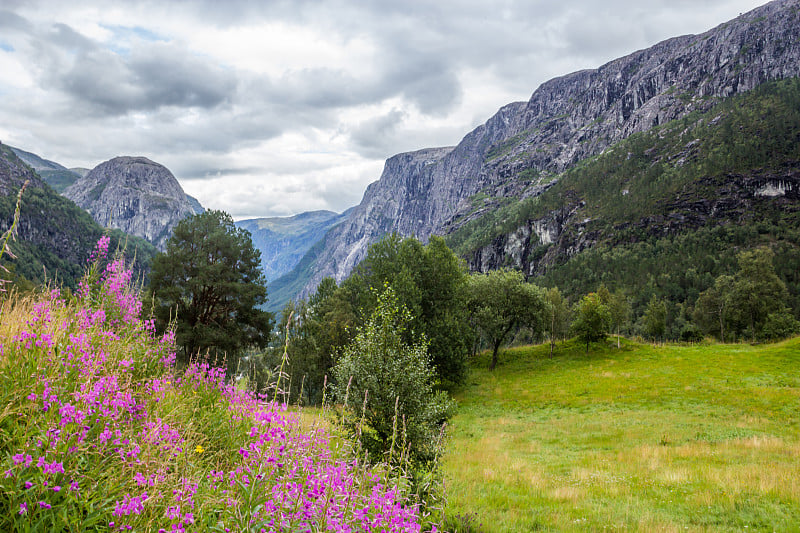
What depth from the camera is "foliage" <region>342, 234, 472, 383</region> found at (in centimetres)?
3319

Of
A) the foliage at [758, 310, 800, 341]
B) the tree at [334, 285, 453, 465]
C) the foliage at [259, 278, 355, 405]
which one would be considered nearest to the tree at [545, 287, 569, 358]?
the foliage at [259, 278, 355, 405]

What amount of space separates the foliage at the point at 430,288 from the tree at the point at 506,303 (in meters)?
10.7

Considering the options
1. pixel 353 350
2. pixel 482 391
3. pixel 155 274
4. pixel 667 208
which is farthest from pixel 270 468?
pixel 667 208

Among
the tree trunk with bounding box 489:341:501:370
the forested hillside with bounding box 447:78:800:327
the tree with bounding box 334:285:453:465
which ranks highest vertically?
the forested hillside with bounding box 447:78:800:327

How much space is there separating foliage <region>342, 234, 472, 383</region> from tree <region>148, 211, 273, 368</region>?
366 inches

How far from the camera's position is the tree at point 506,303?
1905 inches

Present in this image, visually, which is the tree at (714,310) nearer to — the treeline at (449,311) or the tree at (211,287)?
the treeline at (449,311)

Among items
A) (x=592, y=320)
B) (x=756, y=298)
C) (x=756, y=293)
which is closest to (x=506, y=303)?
(x=592, y=320)

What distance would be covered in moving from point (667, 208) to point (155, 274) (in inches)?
8432

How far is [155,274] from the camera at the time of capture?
26.9 m

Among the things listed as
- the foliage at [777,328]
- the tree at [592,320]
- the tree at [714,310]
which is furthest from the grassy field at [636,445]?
the tree at [714,310]

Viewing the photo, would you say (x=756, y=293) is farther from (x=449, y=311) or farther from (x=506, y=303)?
(x=449, y=311)

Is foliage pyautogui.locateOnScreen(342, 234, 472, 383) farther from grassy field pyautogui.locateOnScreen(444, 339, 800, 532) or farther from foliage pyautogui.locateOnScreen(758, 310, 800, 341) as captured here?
foliage pyautogui.locateOnScreen(758, 310, 800, 341)

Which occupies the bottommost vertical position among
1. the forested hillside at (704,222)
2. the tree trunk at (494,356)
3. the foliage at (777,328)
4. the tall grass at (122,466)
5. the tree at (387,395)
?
the tree trunk at (494,356)
